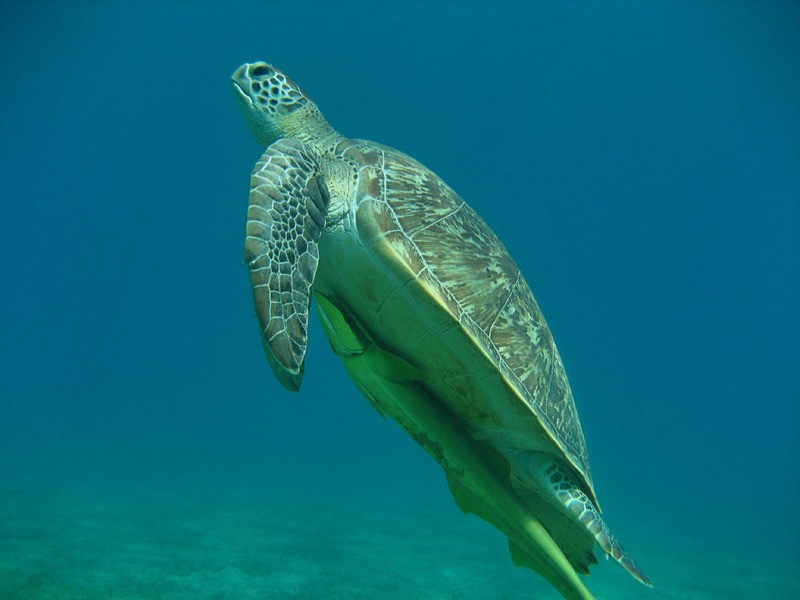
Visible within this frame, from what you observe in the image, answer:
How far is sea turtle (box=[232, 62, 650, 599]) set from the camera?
2.55 m

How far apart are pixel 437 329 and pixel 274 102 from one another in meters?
2.40

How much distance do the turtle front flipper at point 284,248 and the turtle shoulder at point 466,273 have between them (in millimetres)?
306

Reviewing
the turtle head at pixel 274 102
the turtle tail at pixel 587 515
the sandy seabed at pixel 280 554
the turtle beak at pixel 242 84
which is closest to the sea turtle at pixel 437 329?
the turtle tail at pixel 587 515

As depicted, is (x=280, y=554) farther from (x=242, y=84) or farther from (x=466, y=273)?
(x=242, y=84)

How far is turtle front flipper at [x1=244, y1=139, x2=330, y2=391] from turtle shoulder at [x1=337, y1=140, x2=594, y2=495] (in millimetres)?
306

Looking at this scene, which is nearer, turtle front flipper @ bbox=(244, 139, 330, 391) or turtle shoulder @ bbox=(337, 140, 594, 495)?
turtle front flipper @ bbox=(244, 139, 330, 391)

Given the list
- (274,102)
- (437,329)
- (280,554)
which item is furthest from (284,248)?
(280,554)

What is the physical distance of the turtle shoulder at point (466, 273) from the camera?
265cm

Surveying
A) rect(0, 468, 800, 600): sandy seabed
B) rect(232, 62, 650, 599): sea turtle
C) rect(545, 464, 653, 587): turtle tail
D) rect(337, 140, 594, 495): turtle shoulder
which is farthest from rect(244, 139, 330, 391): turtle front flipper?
rect(0, 468, 800, 600): sandy seabed

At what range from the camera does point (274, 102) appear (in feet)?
12.7

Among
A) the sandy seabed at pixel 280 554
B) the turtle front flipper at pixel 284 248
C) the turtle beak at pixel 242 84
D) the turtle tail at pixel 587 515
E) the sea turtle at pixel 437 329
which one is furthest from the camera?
the sandy seabed at pixel 280 554

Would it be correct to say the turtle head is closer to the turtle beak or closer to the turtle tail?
the turtle beak

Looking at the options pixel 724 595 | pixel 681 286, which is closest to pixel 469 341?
pixel 724 595

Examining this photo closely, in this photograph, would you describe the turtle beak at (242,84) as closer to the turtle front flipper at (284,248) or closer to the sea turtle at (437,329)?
the sea turtle at (437,329)
